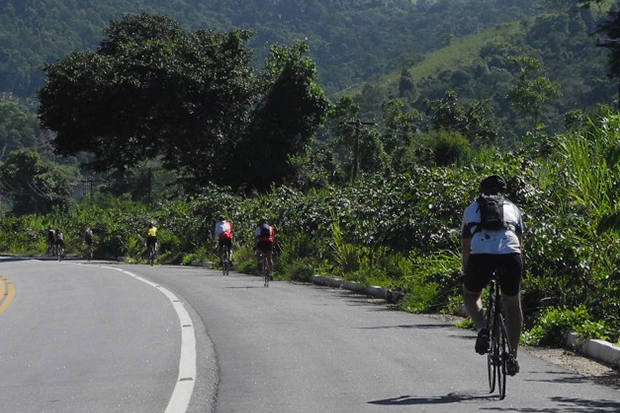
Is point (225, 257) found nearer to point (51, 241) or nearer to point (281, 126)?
point (281, 126)

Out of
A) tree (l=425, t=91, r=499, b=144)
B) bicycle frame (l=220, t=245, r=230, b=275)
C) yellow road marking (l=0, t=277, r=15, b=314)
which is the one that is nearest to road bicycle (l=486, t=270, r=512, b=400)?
yellow road marking (l=0, t=277, r=15, b=314)

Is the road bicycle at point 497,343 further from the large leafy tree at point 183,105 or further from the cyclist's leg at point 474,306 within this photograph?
the large leafy tree at point 183,105

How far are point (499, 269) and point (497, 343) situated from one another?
0.67 m

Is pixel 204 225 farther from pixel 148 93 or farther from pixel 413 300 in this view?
pixel 413 300

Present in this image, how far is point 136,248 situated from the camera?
5259cm

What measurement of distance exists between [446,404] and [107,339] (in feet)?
22.2

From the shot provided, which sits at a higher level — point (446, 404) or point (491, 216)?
point (491, 216)

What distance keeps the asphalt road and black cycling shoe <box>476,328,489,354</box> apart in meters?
0.42

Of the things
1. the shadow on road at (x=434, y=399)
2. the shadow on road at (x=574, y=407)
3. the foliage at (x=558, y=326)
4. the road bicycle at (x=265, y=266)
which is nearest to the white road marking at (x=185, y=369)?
the shadow on road at (x=434, y=399)

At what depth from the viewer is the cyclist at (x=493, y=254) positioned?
32.1 ft

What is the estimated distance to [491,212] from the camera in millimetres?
9891

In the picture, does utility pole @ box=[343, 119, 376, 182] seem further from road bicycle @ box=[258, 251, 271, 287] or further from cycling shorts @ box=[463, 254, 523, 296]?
cycling shorts @ box=[463, 254, 523, 296]

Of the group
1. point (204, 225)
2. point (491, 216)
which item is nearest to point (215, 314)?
point (491, 216)

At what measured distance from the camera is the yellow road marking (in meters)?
22.2
